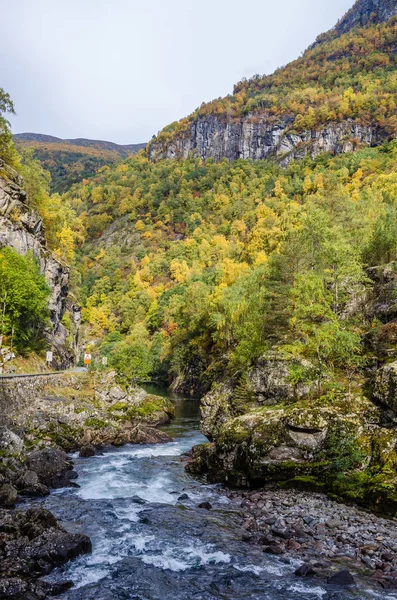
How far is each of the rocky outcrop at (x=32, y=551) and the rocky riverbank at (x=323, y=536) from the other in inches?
296

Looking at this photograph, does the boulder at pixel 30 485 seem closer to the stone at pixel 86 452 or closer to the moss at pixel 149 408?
the stone at pixel 86 452

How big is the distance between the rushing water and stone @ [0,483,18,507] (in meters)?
1.67

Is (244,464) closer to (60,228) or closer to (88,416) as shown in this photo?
(88,416)

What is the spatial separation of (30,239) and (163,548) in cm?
4868

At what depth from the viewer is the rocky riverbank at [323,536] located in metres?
14.6

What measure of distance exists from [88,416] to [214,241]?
113m

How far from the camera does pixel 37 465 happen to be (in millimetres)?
25969

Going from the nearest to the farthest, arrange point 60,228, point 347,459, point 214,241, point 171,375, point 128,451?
point 347,459 < point 128,451 < point 60,228 < point 171,375 < point 214,241

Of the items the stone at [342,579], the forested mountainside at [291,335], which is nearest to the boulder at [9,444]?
the forested mountainside at [291,335]

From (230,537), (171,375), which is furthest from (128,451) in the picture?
(171,375)

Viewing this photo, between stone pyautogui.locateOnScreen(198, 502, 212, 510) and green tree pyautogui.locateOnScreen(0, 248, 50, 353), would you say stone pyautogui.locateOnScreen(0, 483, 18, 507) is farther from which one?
green tree pyautogui.locateOnScreen(0, 248, 50, 353)

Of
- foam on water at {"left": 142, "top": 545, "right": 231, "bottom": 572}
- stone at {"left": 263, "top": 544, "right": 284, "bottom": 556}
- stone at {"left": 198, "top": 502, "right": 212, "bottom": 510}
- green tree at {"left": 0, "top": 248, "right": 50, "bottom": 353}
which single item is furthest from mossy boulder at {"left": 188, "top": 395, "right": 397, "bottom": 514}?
green tree at {"left": 0, "top": 248, "right": 50, "bottom": 353}

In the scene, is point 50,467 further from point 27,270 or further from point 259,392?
point 27,270

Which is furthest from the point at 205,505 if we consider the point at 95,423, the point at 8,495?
the point at 95,423
